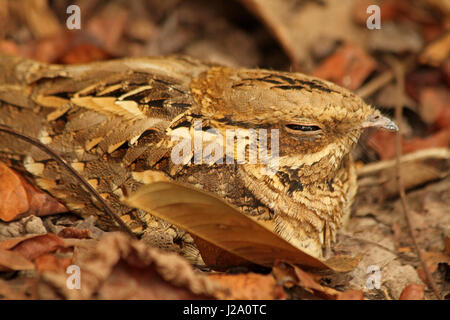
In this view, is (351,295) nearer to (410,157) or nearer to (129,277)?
(129,277)

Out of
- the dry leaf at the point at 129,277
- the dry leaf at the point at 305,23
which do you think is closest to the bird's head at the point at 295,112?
the dry leaf at the point at 129,277

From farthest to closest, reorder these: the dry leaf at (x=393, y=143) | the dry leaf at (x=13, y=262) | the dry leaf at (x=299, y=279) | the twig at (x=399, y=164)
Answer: the dry leaf at (x=393, y=143) < the twig at (x=399, y=164) < the dry leaf at (x=299, y=279) < the dry leaf at (x=13, y=262)

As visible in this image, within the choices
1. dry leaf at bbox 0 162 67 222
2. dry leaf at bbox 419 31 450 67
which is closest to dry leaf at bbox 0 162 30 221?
dry leaf at bbox 0 162 67 222

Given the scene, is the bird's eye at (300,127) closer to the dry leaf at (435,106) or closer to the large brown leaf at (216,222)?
the large brown leaf at (216,222)

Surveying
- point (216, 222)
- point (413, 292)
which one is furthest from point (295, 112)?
point (413, 292)

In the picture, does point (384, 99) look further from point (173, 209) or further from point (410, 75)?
point (173, 209)
